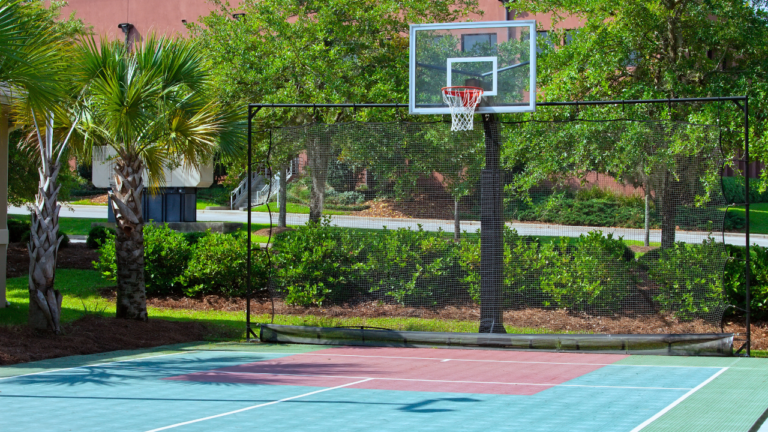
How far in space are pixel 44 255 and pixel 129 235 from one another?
1.54m

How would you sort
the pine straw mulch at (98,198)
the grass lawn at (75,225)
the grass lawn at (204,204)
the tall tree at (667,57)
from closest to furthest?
the tall tree at (667,57) → the grass lawn at (75,225) → the grass lawn at (204,204) → the pine straw mulch at (98,198)

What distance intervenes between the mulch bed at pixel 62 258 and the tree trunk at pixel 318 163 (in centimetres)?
812

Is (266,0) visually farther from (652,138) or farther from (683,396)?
(683,396)

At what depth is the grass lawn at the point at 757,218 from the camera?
108 feet

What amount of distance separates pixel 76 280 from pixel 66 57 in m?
7.21

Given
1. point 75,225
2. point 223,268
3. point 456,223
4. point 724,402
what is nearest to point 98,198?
point 75,225

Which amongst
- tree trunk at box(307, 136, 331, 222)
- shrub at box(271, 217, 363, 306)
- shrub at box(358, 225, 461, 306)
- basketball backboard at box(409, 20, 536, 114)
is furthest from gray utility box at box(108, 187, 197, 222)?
basketball backboard at box(409, 20, 536, 114)

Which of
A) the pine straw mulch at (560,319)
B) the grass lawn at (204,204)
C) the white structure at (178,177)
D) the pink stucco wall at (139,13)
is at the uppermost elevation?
the pink stucco wall at (139,13)

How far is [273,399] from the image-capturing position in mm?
7016

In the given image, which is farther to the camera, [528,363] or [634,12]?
[634,12]

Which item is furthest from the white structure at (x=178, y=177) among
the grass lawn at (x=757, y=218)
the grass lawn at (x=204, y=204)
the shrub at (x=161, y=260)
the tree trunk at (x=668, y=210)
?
the grass lawn at (x=757, y=218)

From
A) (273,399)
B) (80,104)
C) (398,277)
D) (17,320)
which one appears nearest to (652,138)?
(398,277)

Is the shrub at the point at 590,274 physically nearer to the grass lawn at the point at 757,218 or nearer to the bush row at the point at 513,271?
the bush row at the point at 513,271

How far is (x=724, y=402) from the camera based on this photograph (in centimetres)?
695
